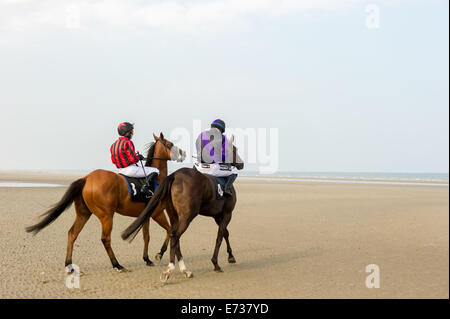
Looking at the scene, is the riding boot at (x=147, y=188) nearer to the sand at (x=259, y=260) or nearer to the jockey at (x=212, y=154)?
the jockey at (x=212, y=154)

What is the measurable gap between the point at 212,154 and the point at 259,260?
2606 mm

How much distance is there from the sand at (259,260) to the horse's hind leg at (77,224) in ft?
1.33

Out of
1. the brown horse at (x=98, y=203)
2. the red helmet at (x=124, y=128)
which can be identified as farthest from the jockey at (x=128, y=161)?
the brown horse at (x=98, y=203)

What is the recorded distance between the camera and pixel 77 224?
7543mm

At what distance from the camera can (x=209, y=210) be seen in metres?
7.66

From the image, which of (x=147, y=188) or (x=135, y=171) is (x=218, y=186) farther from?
(x=135, y=171)

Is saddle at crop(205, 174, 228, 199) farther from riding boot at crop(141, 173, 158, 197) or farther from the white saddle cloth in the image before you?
riding boot at crop(141, 173, 158, 197)

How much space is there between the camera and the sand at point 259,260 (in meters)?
6.18

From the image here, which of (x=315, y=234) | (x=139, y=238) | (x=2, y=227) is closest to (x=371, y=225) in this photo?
(x=315, y=234)

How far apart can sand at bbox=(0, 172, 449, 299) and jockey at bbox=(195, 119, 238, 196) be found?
1898 millimetres

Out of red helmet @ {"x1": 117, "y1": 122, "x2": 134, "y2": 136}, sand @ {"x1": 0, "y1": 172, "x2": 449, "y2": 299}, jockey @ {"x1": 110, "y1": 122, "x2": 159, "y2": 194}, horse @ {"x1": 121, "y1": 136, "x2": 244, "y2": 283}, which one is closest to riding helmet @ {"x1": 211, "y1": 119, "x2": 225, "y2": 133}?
horse @ {"x1": 121, "y1": 136, "x2": 244, "y2": 283}
